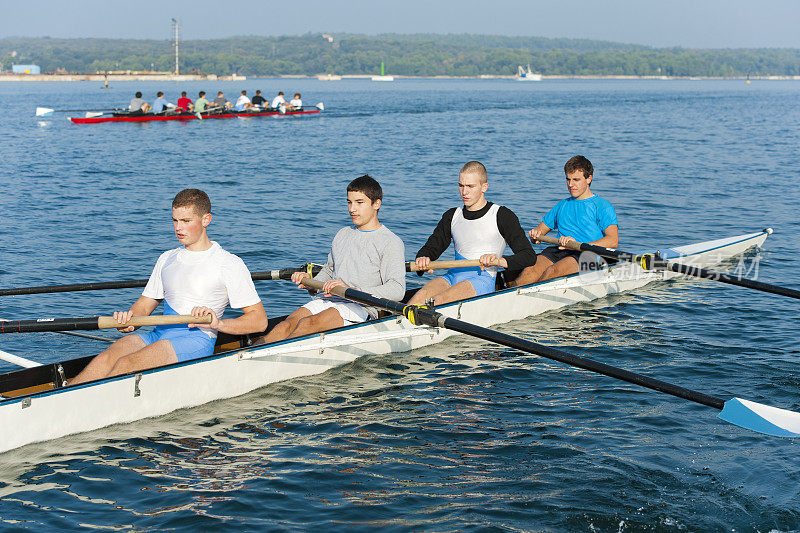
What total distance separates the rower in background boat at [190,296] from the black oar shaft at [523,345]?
3.59 feet

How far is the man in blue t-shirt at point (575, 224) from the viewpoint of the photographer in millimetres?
10547

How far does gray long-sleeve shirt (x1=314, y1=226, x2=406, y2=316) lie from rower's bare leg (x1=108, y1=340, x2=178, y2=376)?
75.2 inches

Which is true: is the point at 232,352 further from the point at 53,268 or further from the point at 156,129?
the point at 156,129

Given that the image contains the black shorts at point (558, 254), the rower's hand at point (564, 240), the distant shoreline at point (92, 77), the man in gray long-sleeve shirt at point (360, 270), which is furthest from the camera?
the distant shoreline at point (92, 77)

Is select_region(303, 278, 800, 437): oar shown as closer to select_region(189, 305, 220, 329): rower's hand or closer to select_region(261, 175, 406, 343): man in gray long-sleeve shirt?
select_region(261, 175, 406, 343): man in gray long-sleeve shirt

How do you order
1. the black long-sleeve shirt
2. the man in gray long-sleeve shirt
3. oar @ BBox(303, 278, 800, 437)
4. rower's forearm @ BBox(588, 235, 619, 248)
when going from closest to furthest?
oar @ BBox(303, 278, 800, 437)
the man in gray long-sleeve shirt
the black long-sleeve shirt
rower's forearm @ BBox(588, 235, 619, 248)

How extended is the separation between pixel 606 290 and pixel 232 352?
6401 mm

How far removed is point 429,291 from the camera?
30.5ft

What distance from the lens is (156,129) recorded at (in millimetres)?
43562

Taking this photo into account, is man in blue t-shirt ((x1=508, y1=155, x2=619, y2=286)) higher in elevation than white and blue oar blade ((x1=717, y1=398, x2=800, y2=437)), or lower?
higher

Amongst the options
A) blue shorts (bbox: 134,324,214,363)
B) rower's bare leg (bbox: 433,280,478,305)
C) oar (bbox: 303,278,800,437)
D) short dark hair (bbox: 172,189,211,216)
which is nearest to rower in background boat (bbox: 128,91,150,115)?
rower's bare leg (bbox: 433,280,478,305)

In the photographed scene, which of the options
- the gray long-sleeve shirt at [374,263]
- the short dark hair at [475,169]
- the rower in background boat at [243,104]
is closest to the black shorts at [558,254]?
the short dark hair at [475,169]

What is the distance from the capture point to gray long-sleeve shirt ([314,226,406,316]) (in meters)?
7.96

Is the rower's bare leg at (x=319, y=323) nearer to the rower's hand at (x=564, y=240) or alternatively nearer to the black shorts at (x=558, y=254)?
the rower's hand at (x=564, y=240)
